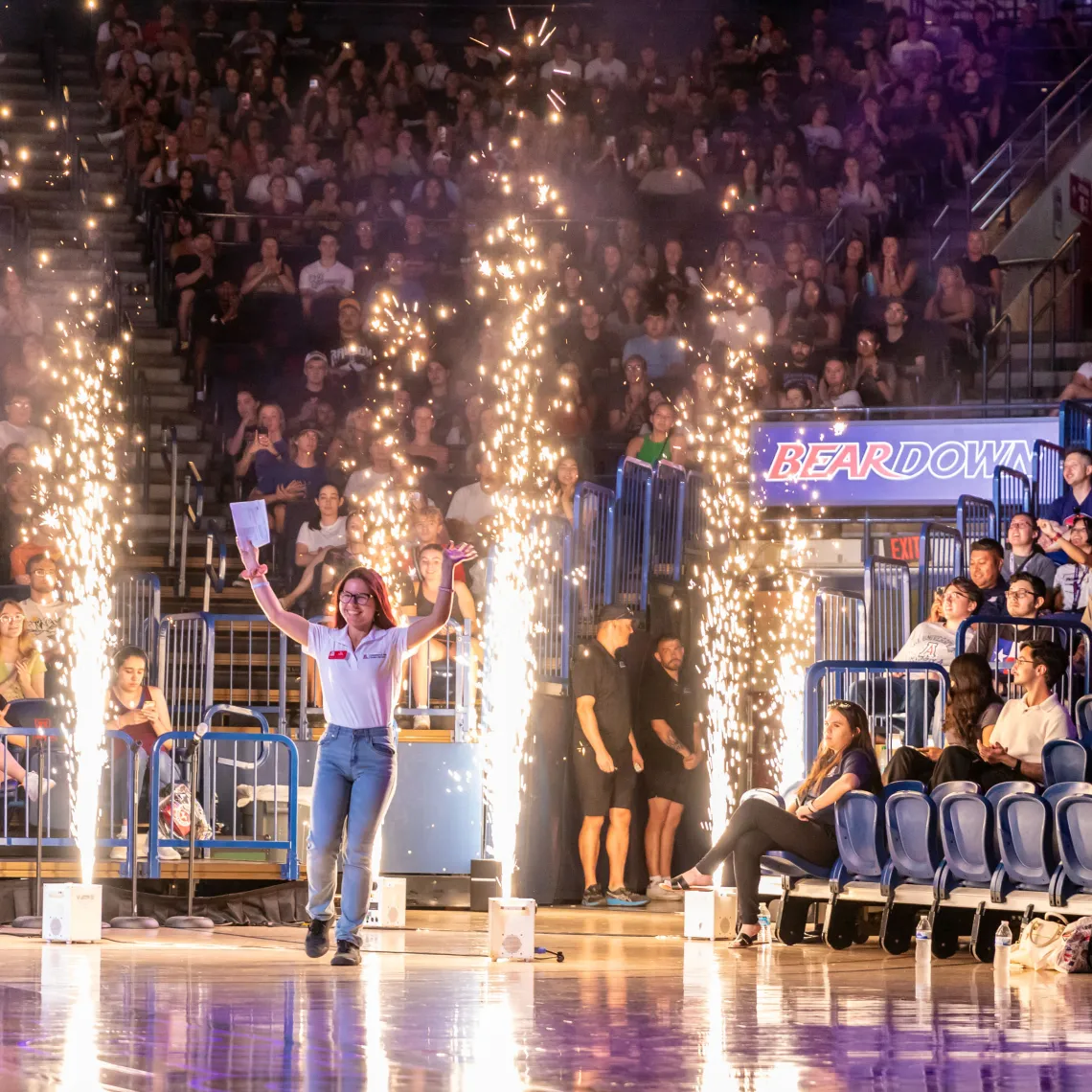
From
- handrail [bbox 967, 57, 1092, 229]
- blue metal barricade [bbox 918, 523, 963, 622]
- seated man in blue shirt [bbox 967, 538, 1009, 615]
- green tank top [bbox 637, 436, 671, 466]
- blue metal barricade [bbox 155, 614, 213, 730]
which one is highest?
handrail [bbox 967, 57, 1092, 229]

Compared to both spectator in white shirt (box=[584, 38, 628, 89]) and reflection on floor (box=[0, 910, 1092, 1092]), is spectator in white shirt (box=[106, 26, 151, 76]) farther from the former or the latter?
reflection on floor (box=[0, 910, 1092, 1092])

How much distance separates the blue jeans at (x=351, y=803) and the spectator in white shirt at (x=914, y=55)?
15.8 metres

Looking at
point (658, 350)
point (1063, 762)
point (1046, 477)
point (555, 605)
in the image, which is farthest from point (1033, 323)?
point (1063, 762)

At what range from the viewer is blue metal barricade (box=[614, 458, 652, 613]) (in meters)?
16.0

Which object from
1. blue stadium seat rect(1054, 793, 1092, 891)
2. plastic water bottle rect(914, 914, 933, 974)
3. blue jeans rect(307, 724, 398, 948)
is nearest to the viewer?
blue jeans rect(307, 724, 398, 948)

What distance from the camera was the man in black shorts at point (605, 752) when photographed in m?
14.9

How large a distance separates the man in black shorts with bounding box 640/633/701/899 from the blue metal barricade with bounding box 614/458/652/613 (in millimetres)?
567

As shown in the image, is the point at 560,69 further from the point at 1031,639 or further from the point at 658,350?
the point at 1031,639

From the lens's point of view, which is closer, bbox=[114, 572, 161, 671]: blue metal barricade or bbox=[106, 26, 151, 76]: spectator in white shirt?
bbox=[114, 572, 161, 671]: blue metal barricade

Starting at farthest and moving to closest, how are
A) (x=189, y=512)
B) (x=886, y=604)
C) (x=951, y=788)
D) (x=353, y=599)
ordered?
(x=189, y=512) < (x=886, y=604) < (x=951, y=788) < (x=353, y=599)

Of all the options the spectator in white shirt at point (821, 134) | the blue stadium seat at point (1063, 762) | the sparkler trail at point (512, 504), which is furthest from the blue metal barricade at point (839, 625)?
the spectator in white shirt at point (821, 134)

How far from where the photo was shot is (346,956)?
9406 mm

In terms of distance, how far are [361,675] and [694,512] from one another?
27.2ft

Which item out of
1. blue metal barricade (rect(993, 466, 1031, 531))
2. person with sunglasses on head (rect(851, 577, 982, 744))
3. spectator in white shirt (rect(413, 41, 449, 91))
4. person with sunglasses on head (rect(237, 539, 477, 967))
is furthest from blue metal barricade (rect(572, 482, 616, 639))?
spectator in white shirt (rect(413, 41, 449, 91))
